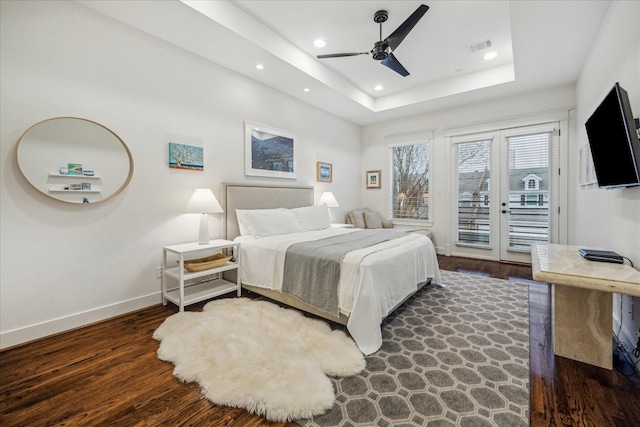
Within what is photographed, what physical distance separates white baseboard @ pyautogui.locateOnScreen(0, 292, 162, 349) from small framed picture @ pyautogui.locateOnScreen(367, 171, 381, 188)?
4.71 m

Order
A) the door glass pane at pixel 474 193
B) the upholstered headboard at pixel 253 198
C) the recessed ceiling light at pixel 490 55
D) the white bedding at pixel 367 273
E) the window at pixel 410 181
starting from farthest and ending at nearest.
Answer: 1. the window at pixel 410 181
2. the door glass pane at pixel 474 193
3. the recessed ceiling light at pixel 490 55
4. the upholstered headboard at pixel 253 198
5. the white bedding at pixel 367 273

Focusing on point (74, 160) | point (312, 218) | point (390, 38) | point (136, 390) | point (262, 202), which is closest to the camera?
point (136, 390)

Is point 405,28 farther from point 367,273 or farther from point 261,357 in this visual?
point 261,357

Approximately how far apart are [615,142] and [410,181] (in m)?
3.92

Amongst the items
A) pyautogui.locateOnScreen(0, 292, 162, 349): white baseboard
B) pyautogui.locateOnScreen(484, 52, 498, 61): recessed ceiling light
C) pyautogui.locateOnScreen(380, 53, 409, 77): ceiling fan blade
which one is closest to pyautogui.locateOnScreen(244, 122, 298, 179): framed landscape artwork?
pyautogui.locateOnScreen(380, 53, 409, 77): ceiling fan blade

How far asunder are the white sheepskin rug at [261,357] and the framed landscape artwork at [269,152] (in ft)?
6.92

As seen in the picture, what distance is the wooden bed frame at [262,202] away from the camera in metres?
2.76

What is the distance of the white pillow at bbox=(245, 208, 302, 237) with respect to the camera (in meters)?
3.34

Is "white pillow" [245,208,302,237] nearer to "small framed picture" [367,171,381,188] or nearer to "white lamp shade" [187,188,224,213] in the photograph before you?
"white lamp shade" [187,188,224,213]

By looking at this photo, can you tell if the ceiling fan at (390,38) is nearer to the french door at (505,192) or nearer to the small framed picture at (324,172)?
the small framed picture at (324,172)

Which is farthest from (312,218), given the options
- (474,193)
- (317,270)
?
(474,193)

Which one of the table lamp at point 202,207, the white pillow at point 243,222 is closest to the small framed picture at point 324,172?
the white pillow at point 243,222

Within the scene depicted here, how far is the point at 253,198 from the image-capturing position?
12.5 ft

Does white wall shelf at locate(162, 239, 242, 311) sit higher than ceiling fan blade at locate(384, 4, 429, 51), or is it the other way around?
ceiling fan blade at locate(384, 4, 429, 51)
